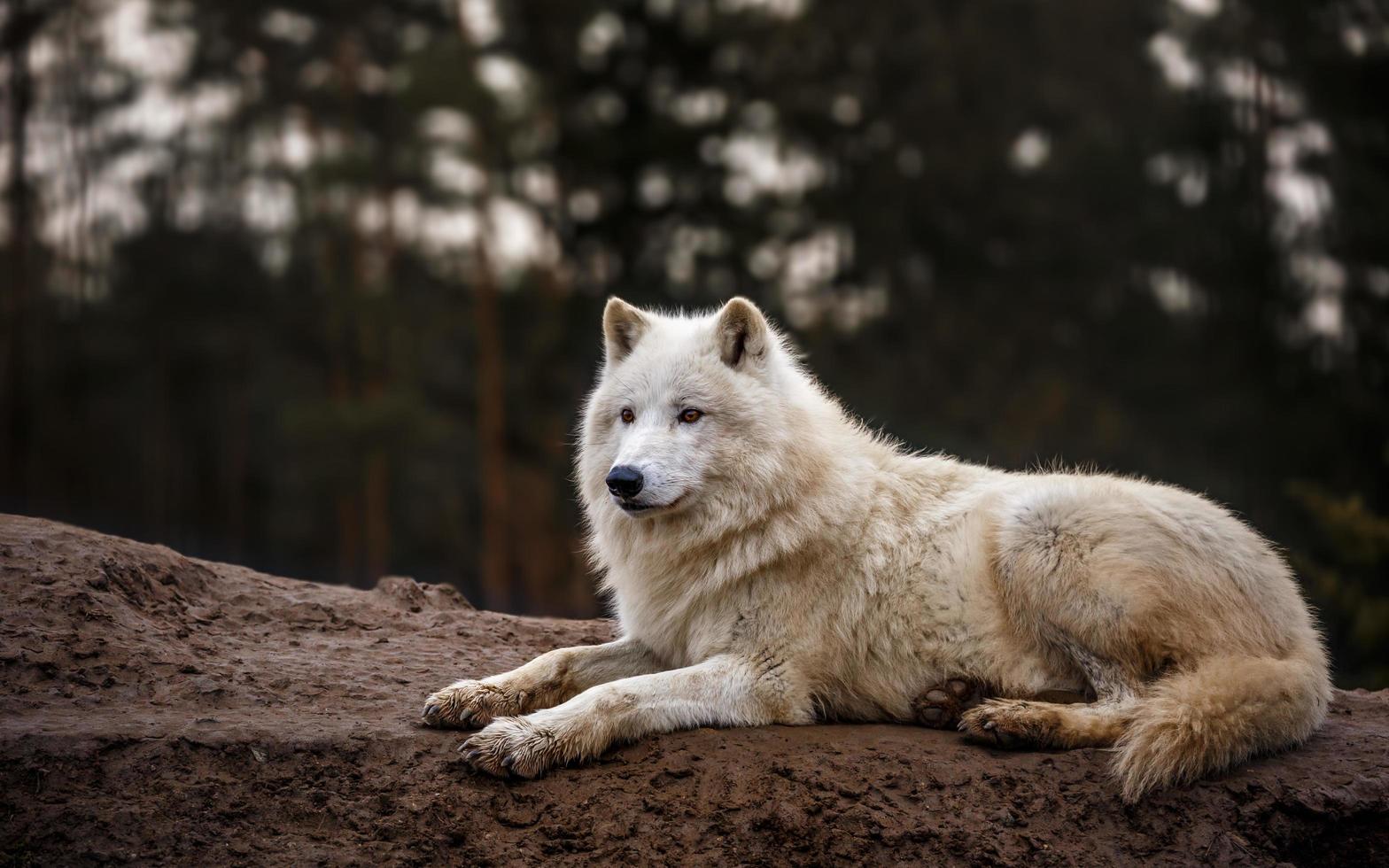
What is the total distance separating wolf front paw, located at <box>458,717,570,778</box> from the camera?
12.7ft

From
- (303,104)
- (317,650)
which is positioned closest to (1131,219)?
(303,104)

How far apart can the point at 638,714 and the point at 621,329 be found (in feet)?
6.30

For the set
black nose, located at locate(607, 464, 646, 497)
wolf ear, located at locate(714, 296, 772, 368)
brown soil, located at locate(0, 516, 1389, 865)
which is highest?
wolf ear, located at locate(714, 296, 772, 368)

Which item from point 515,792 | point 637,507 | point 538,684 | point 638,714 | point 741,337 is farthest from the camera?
point 741,337

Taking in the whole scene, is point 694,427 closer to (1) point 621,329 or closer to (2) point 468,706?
(1) point 621,329

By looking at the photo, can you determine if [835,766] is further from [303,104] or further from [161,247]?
[161,247]

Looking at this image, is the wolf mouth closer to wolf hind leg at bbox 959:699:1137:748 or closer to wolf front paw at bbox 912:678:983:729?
wolf front paw at bbox 912:678:983:729

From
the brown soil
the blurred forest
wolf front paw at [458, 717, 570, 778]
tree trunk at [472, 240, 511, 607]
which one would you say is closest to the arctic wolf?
wolf front paw at [458, 717, 570, 778]

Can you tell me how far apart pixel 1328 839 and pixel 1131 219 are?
1710 centimetres

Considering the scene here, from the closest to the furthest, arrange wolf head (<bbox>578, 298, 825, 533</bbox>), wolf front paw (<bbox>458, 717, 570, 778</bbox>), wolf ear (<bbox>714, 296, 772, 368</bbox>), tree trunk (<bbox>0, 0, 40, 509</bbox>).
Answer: wolf front paw (<bbox>458, 717, 570, 778</bbox>)
wolf head (<bbox>578, 298, 825, 533</bbox>)
wolf ear (<bbox>714, 296, 772, 368</bbox>)
tree trunk (<bbox>0, 0, 40, 509</bbox>)

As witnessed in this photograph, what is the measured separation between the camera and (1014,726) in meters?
4.13

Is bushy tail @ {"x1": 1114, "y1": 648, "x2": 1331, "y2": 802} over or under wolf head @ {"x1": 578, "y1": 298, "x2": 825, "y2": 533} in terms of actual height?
under

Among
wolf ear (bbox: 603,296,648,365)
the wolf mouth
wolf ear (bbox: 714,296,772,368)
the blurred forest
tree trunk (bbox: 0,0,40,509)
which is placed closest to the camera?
the wolf mouth

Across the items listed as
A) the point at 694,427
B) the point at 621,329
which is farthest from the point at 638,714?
the point at 621,329
